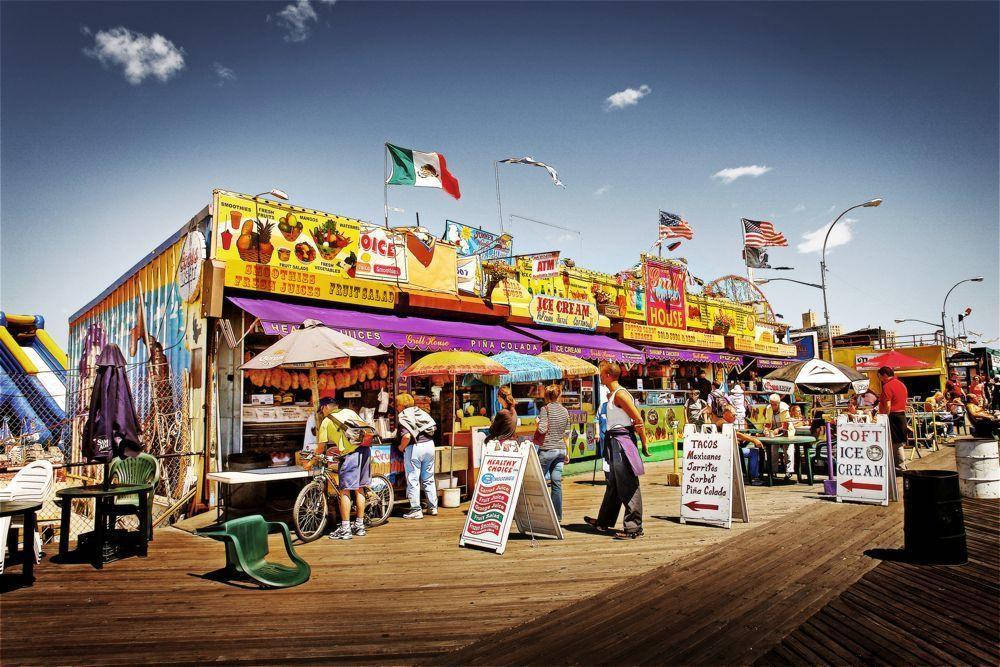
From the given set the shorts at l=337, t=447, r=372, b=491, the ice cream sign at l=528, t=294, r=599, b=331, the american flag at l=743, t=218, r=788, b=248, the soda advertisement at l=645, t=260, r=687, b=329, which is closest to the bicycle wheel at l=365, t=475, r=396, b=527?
the shorts at l=337, t=447, r=372, b=491

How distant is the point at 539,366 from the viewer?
11.3 m

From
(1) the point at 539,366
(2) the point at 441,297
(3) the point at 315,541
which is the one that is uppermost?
(2) the point at 441,297

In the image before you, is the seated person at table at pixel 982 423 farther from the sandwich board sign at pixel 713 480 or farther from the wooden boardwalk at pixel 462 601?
the sandwich board sign at pixel 713 480

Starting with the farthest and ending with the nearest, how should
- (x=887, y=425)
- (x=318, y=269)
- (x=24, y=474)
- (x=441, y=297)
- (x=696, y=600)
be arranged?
1. (x=441, y=297)
2. (x=318, y=269)
3. (x=887, y=425)
4. (x=24, y=474)
5. (x=696, y=600)

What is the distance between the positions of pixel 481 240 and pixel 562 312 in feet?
10.9

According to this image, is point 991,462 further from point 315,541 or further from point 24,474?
point 24,474

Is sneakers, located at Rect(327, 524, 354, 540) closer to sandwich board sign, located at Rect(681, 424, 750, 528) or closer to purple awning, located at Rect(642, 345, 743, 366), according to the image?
sandwich board sign, located at Rect(681, 424, 750, 528)

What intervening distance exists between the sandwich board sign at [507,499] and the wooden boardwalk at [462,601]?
270mm

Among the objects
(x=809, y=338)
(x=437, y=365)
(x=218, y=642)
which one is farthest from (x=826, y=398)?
(x=218, y=642)

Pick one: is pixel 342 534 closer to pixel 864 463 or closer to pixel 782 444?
pixel 864 463

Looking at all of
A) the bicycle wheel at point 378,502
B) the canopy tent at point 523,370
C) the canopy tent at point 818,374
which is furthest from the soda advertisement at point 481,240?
the bicycle wheel at point 378,502

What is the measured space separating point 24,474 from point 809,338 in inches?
1138

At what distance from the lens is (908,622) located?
453cm

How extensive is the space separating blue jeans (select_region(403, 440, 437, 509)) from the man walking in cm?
285
